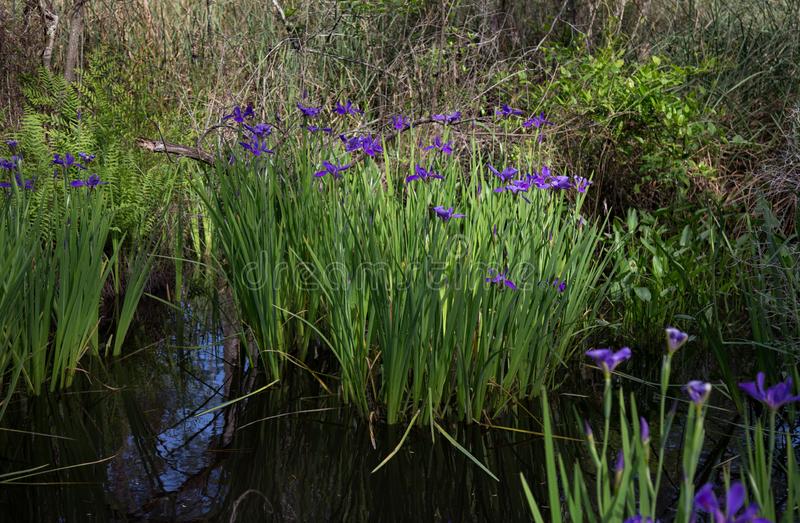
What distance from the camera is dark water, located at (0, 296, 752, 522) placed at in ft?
7.61

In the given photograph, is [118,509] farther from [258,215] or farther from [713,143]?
[713,143]

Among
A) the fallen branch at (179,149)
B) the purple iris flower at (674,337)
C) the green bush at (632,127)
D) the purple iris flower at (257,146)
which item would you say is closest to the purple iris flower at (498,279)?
the purple iris flower at (257,146)

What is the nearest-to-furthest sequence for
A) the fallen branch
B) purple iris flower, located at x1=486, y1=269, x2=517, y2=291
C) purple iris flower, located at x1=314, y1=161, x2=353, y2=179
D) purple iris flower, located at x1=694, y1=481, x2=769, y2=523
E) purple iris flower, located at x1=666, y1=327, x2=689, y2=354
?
purple iris flower, located at x1=694, y1=481, x2=769, y2=523 → purple iris flower, located at x1=666, y1=327, x2=689, y2=354 → purple iris flower, located at x1=486, y1=269, x2=517, y2=291 → purple iris flower, located at x1=314, y1=161, x2=353, y2=179 → the fallen branch

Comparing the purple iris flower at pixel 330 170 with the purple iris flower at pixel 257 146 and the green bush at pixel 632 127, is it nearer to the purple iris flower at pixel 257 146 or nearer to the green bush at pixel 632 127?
the purple iris flower at pixel 257 146

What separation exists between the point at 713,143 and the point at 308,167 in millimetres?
3175

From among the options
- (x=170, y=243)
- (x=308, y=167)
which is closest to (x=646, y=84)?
(x=308, y=167)

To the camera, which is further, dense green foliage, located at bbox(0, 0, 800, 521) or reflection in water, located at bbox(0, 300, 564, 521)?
dense green foliage, located at bbox(0, 0, 800, 521)

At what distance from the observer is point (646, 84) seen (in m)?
5.17

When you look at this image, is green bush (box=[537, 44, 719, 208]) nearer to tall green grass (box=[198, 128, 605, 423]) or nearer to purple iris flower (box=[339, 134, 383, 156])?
tall green grass (box=[198, 128, 605, 423])

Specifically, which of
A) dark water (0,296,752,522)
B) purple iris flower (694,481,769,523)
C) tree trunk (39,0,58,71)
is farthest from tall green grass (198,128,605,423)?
tree trunk (39,0,58,71)

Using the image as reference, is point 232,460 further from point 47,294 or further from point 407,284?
point 47,294

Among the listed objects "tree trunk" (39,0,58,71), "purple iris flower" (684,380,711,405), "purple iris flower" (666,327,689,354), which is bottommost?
"purple iris flower" (684,380,711,405)

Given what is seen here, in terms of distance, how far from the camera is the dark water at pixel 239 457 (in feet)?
7.61

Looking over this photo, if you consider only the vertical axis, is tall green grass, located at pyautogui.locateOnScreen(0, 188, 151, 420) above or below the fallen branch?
below
